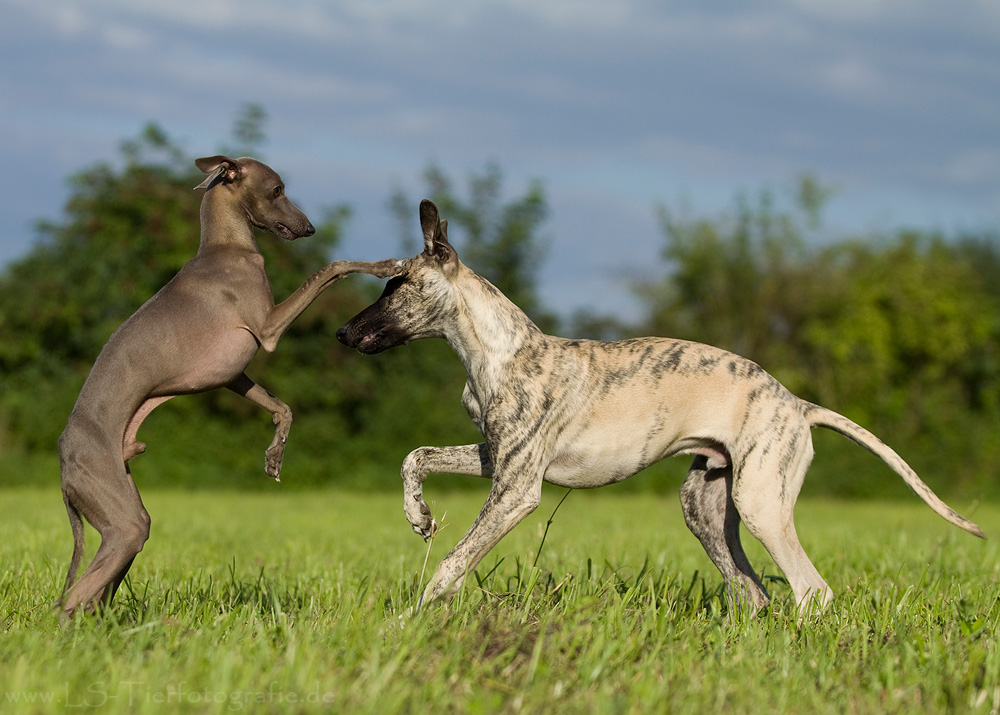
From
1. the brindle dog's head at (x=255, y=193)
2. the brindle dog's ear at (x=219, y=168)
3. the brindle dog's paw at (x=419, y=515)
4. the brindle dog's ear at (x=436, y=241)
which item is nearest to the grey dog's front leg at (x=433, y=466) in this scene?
the brindle dog's paw at (x=419, y=515)

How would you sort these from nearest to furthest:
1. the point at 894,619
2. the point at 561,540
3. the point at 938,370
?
the point at 894,619, the point at 561,540, the point at 938,370

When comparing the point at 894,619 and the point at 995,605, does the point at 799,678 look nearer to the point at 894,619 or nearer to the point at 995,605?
the point at 894,619

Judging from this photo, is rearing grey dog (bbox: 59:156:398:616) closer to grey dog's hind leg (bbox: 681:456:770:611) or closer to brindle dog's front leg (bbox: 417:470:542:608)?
brindle dog's front leg (bbox: 417:470:542:608)

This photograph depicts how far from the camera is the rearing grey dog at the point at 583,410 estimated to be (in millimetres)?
4969

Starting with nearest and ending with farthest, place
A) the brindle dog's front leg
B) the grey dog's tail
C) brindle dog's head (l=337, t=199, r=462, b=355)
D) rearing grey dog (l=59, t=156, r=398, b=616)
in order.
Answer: rearing grey dog (l=59, t=156, r=398, b=616) < the brindle dog's front leg < brindle dog's head (l=337, t=199, r=462, b=355) < the grey dog's tail

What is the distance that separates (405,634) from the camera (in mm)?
3826

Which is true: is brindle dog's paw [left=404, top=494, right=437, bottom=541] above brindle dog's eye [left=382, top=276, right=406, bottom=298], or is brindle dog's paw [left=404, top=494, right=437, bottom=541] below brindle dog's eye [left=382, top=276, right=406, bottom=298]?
below

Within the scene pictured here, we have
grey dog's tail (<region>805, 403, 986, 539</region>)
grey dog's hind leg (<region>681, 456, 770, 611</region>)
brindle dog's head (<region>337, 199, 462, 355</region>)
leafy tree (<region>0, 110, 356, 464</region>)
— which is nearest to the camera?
brindle dog's head (<region>337, 199, 462, 355</region>)

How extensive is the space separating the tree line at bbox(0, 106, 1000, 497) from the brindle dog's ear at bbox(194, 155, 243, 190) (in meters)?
12.3

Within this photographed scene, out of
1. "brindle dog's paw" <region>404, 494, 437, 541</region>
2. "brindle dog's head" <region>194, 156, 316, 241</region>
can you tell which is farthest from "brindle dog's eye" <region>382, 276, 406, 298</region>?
"brindle dog's paw" <region>404, 494, 437, 541</region>

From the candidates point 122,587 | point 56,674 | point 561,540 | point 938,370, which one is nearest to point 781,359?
point 938,370

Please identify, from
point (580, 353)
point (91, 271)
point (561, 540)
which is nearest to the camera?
point (580, 353)

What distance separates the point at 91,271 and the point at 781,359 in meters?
15.1

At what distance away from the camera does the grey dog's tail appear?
510 centimetres
